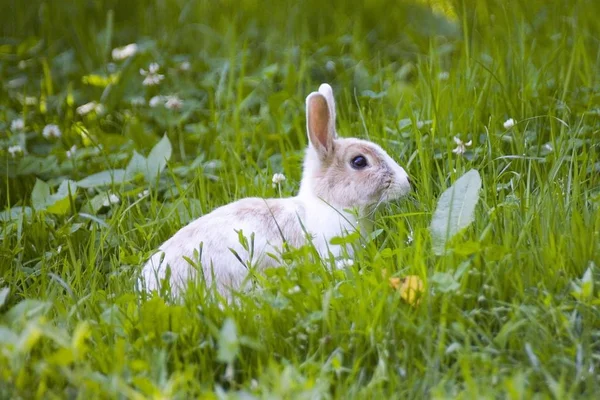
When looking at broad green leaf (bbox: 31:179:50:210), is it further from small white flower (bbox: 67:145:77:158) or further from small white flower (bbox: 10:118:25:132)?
small white flower (bbox: 10:118:25:132)

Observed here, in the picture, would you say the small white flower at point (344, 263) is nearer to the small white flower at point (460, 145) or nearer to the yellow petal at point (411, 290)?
Result: the yellow petal at point (411, 290)

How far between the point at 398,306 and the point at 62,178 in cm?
259

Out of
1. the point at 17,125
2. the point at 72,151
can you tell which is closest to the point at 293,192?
the point at 72,151

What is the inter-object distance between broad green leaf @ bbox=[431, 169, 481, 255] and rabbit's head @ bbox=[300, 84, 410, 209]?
0.56m

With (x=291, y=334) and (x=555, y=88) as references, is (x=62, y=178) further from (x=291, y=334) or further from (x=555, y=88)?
(x=555, y=88)

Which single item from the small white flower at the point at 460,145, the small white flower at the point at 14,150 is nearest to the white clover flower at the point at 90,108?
the small white flower at the point at 14,150

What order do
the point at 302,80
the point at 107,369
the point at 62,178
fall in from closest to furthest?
the point at 107,369 < the point at 62,178 < the point at 302,80

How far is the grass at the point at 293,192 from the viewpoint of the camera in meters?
3.00

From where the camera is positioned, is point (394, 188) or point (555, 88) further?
point (555, 88)

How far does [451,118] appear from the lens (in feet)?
15.6

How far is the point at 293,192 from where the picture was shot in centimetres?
491

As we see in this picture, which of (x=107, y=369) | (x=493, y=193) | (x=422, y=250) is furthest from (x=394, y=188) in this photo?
(x=107, y=369)

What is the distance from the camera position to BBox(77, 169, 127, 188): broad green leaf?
4844 mm

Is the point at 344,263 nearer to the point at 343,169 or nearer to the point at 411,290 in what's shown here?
the point at 411,290
